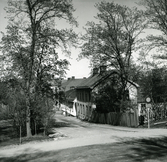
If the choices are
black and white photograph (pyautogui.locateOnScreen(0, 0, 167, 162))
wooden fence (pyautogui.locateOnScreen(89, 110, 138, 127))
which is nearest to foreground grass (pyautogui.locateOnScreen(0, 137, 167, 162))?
black and white photograph (pyautogui.locateOnScreen(0, 0, 167, 162))

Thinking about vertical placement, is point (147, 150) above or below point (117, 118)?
below

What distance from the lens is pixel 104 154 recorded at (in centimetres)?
1209

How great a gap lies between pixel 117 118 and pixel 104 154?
1847cm

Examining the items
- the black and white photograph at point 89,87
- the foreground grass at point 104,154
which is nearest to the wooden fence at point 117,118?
the black and white photograph at point 89,87

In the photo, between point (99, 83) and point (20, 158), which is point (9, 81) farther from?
point (99, 83)

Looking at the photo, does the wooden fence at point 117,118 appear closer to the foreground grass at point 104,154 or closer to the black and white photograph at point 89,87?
the black and white photograph at point 89,87

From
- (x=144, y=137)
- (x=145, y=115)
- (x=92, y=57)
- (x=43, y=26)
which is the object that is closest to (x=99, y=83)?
(x=92, y=57)

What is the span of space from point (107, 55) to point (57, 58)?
8420 millimetres

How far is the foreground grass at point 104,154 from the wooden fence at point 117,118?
11793 mm

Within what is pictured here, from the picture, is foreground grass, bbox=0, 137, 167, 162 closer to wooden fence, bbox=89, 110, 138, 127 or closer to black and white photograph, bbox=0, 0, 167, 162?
black and white photograph, bbox=0, 0, 167, 162

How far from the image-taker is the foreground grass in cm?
1102

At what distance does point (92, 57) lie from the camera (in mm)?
29375

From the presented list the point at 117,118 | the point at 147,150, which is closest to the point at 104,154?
the point at 147,150

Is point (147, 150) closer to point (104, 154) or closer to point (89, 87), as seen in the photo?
point (104, 154)
